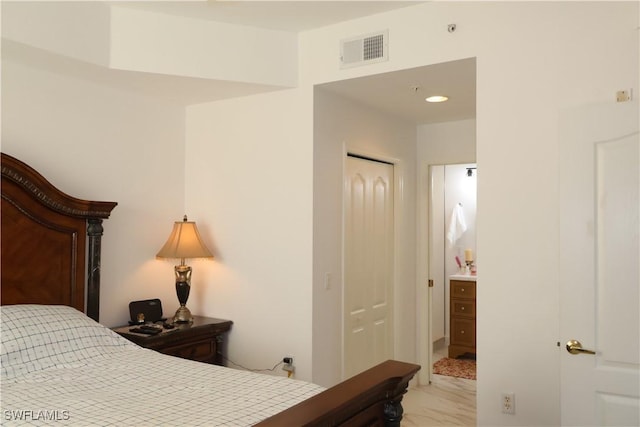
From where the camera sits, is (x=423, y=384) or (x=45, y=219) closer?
(x=45, y=219)

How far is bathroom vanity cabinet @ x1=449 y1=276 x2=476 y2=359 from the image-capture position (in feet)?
19.0

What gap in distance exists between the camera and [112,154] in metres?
3.66

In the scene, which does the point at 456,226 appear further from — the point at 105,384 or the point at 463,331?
the point at 105,384

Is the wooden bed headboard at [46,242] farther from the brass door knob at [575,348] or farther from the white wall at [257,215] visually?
the brass door knob at [575,348]

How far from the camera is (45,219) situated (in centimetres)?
315

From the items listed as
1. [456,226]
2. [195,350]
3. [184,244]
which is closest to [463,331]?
[456,226]

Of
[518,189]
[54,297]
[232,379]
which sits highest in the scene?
[518,189]

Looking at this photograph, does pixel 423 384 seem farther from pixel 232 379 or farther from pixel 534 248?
pixel 232 379

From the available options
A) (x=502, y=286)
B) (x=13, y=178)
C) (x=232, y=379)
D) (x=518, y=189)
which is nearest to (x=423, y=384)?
(x=502, y=286)

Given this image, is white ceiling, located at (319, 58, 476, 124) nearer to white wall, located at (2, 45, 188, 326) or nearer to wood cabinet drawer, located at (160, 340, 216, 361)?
white wall, located at (2, 45, 188, 326)

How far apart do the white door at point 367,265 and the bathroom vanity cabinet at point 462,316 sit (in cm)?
161

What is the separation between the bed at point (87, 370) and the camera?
1888 mm

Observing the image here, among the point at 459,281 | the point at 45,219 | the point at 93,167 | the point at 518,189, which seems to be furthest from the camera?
the point at 459,281

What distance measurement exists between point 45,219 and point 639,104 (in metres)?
3.12
